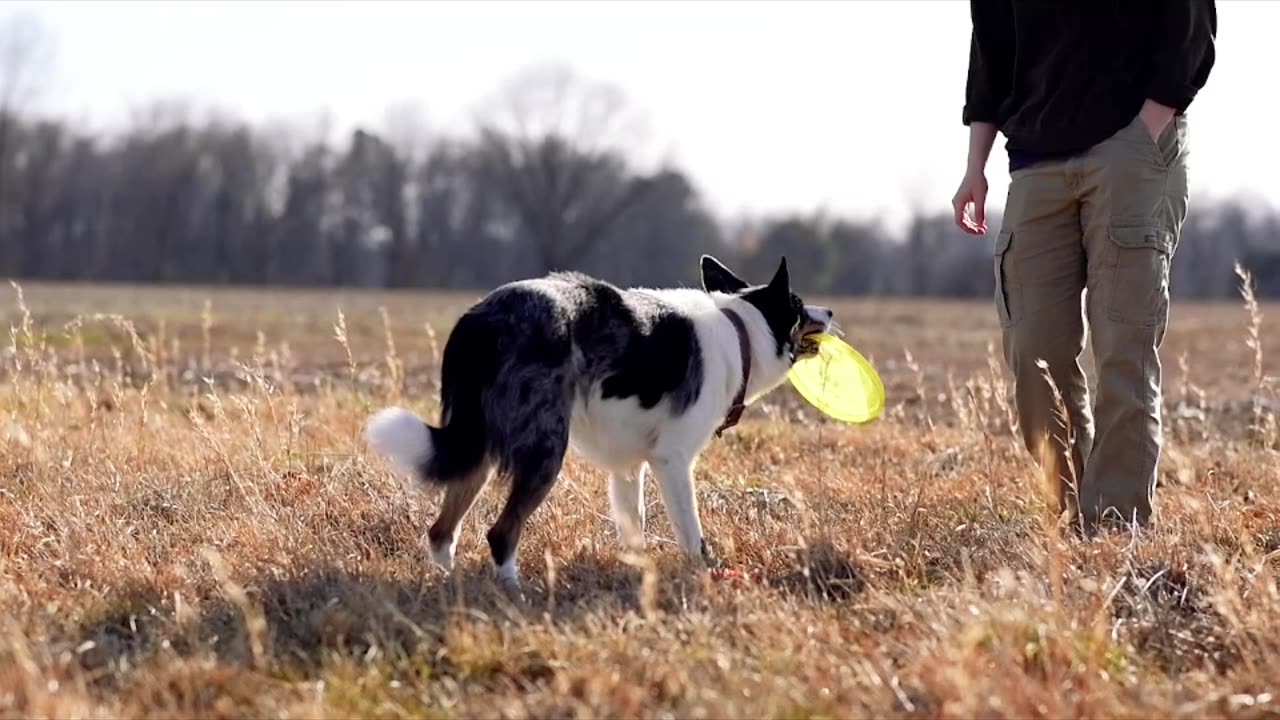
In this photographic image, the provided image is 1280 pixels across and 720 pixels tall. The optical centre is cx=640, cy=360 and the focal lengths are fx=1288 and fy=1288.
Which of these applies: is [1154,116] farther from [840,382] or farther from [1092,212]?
[840,382]

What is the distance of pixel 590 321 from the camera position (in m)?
5.00

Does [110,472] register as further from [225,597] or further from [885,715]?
[885,715]

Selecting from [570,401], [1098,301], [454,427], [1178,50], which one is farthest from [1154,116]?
[454,427]

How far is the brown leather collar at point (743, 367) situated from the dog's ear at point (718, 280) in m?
0.59

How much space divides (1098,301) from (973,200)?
828mm

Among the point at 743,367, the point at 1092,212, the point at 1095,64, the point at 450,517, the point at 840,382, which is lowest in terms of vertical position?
the point at 450,517

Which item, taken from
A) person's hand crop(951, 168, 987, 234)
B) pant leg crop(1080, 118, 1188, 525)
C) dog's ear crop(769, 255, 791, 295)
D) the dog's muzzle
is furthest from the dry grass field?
person's hand crop(951, 168, 987, 234)

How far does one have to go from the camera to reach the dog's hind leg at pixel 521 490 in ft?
15.7

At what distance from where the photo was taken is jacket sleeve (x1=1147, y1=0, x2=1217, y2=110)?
15.8ft

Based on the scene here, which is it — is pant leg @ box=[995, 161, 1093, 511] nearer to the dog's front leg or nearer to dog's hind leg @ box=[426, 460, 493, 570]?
the dog's front leg

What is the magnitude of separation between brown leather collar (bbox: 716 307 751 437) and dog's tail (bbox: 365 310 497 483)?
139cm

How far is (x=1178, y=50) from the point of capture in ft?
15.8

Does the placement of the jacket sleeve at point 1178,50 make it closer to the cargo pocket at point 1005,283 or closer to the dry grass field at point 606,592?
the cargo pocket at point 1005,283

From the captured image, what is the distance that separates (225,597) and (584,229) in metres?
72.5
